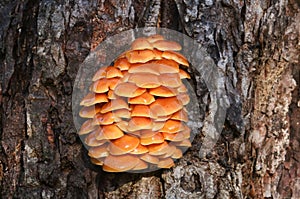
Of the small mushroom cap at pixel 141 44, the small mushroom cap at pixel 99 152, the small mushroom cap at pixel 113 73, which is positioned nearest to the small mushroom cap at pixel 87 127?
the small mushroom cap at pixel 99 152

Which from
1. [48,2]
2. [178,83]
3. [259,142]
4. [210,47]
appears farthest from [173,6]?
[259,142]

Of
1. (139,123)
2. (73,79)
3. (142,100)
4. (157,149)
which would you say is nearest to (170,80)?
(142,100)

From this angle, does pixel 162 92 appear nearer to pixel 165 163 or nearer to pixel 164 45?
pixel 164 45

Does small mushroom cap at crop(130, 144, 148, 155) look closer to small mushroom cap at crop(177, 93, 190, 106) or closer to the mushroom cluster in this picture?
the mushroom cluster

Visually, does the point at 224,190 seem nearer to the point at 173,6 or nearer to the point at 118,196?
the point at 118,196

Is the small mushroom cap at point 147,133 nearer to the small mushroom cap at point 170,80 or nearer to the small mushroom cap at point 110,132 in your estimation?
the small mushroom cap at point 110,132

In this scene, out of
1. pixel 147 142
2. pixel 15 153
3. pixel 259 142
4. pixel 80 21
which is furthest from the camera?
pixel 259 142

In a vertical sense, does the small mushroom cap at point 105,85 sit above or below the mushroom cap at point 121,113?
above
